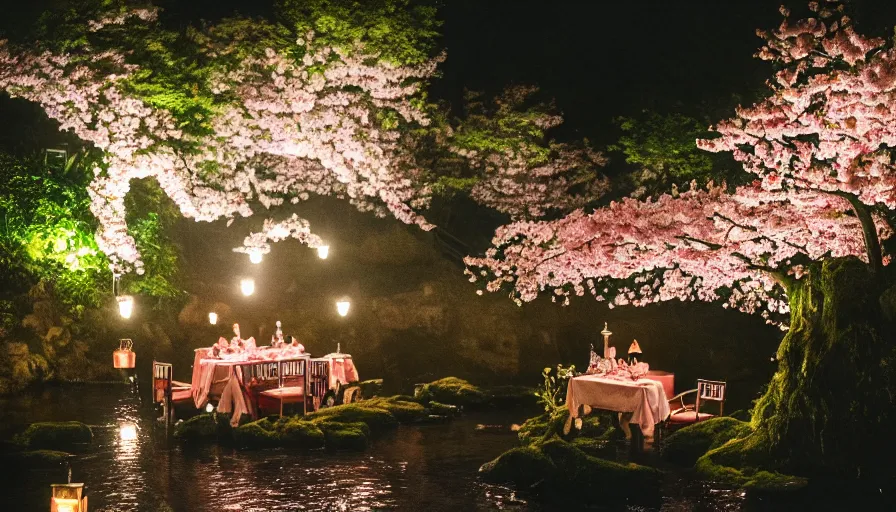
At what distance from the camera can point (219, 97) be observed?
17.6 m

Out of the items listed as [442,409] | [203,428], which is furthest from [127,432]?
[442,409]

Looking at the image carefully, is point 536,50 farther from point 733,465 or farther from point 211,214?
point 733,465

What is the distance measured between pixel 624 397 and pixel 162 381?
22.7ft

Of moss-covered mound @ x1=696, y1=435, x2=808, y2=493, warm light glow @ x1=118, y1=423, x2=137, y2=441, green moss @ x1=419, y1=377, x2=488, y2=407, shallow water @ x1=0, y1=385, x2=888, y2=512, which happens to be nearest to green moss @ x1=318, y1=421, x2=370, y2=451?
shallow water @ x1=0, y1=385, x2=888, y2=512

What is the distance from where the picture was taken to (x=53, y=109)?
54.7ft

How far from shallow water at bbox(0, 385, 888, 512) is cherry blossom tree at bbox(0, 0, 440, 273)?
18.4ft

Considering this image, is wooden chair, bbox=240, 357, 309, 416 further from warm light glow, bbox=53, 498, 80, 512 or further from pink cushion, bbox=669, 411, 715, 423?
warm light glow, bbox=53, 498, 80, 512

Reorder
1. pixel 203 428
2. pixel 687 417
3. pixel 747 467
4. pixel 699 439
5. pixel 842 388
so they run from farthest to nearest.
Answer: pixel 203 428 → pixel 687 417 → pixel 699 439 → pixel 747 467 → pixel 842 388

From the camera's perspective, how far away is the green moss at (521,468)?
32.9ft

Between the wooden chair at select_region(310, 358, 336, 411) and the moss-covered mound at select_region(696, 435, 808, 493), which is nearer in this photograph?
the moss-covered mound at select_region(696, 435, 808, 493)

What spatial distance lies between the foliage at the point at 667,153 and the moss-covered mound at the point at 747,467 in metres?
8.97

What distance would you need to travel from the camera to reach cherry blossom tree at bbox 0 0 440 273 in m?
16.6

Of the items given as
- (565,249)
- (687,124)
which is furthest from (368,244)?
(565,249)

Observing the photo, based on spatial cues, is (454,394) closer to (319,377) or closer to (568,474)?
(319,377)
